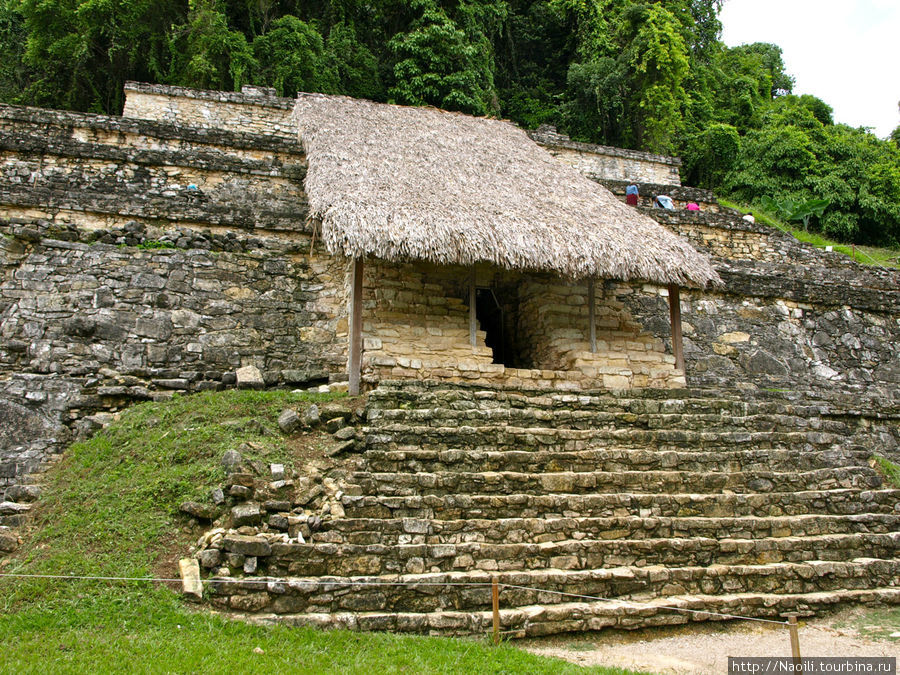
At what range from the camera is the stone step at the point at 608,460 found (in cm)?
533

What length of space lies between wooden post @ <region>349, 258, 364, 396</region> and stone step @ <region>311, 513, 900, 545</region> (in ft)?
8.04

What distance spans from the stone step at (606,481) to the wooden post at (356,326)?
2055 millimetres

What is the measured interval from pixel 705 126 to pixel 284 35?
35.9 ft

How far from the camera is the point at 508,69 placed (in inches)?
736

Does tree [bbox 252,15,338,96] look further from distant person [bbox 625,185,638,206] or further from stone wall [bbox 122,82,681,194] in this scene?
distant person [bbox 625,185,638,206]

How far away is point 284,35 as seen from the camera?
13.8 meters

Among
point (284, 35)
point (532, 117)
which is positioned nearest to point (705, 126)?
point (532, 117)

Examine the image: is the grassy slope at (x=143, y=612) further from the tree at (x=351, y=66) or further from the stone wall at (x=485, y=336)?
the tree at (x=351, y=66)

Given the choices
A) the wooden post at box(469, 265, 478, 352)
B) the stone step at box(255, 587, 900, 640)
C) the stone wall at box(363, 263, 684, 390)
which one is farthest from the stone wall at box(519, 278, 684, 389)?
the stone step at box(255, 587, 900, 640)

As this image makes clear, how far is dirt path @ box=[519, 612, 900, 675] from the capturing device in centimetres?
409

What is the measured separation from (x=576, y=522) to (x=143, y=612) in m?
2.89

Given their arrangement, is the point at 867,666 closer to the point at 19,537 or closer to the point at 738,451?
the point at 738,451

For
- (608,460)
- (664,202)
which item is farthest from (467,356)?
(664,202)

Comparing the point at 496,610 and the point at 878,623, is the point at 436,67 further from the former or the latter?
the point at 878,623
